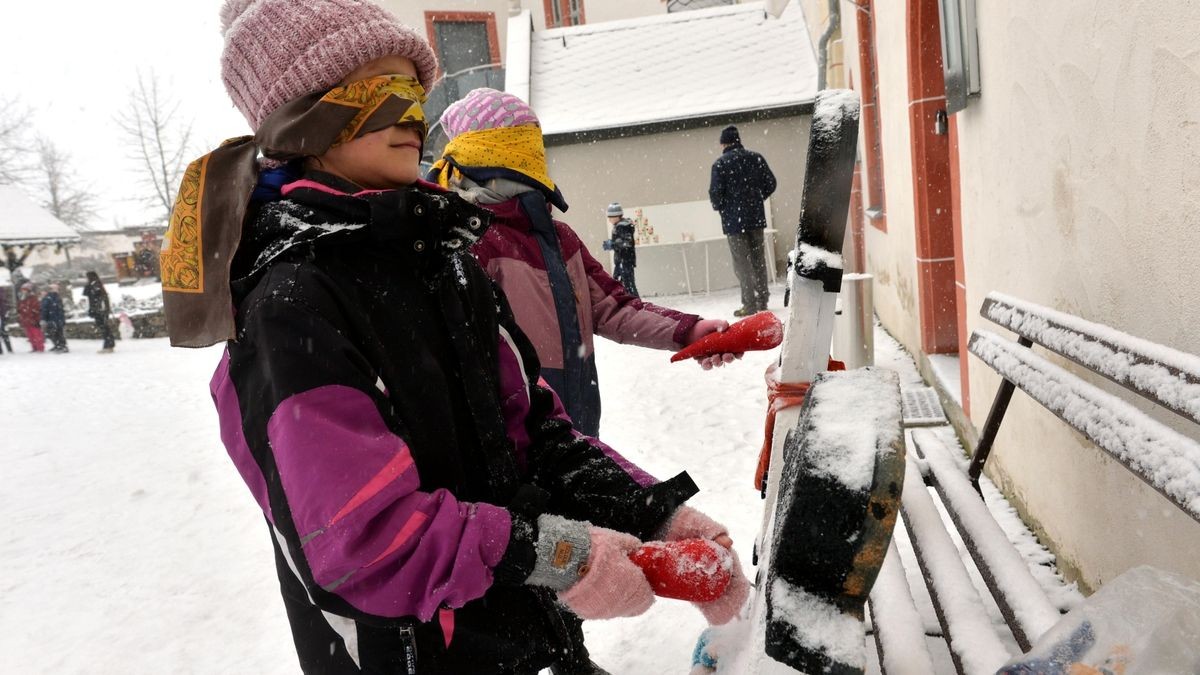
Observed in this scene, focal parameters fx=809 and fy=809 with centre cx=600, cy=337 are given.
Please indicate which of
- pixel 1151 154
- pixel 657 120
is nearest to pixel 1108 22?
pixel 1151 154

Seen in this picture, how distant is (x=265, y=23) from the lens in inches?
54.6

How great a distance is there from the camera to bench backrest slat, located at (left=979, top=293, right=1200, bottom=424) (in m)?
1.27

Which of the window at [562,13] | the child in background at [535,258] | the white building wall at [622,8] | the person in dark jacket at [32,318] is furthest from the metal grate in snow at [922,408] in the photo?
the person in dark jacket at [32,318]

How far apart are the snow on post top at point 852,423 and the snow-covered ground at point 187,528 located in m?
1.27

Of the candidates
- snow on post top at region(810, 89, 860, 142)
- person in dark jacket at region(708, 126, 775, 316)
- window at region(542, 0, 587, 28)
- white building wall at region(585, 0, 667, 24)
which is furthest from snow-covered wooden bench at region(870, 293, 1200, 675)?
window at region(542, 0, 587, 28)

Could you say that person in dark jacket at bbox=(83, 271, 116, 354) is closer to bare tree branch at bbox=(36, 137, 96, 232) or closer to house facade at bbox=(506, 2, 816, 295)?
house facade at bbox=(506, 2, 816, 295)

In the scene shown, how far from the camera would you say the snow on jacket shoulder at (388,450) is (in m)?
1.11

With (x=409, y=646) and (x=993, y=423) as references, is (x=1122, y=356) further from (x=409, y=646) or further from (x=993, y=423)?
(x=409, y=646)

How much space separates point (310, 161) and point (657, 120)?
11.4 m

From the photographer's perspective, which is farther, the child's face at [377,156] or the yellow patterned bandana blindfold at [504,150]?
the yellow patterned bandana blindfold at [504,150]

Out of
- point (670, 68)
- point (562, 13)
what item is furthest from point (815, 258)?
point (562, 13)

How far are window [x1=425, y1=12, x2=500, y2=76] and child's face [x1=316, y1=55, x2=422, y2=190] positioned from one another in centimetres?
2227

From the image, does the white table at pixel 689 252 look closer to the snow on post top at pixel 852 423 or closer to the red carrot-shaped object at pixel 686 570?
the red carrot-shaped object at pixel 686 570

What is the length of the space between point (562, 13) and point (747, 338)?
2178cm
